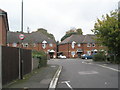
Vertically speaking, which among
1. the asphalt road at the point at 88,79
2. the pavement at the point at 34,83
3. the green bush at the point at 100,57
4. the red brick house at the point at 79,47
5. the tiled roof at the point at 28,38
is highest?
the tiled roof at the point at 28,38

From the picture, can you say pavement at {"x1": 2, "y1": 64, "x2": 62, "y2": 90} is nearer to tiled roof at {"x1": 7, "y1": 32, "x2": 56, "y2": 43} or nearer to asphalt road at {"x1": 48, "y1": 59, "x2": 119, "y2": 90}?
asphalt road at {"x1": 48, "y1": 59, "x2": 119, "y2": 90}

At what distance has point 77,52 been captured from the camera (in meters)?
78.1

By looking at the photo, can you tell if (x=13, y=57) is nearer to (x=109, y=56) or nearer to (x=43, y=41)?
(x=109, y=56)

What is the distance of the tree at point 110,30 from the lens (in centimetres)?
3086

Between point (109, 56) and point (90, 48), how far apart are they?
39437mm

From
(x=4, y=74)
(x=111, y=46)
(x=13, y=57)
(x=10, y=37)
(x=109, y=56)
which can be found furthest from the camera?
(x=10, y=37)

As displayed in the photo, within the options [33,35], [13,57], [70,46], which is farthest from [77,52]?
[13,57]

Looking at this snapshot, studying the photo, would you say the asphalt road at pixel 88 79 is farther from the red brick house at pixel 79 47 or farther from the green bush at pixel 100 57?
the red brick house at pixel 79 47

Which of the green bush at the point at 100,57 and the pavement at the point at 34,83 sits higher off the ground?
the green bush at the point at 100,57

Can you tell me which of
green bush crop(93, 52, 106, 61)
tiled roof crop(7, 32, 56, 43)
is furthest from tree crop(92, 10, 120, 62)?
tiled roof crop(7, 32, 56, 43)

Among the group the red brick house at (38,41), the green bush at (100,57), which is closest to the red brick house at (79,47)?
the red brick house at (38,41)

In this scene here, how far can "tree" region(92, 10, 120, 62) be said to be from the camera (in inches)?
1215

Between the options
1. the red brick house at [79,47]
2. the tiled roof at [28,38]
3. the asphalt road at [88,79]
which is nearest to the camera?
the asphalt road at [88,79]

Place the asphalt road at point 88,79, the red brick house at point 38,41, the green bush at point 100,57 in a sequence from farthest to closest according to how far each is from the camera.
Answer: the red brick house at point 38,41, the green bush at point 100,57, the asphalt road at point 88,79
